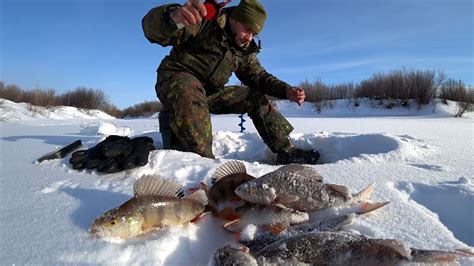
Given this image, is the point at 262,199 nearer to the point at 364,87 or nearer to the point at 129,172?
the point at 129,172

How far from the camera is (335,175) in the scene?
7.59 feet

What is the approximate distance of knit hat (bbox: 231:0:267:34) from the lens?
310 cm

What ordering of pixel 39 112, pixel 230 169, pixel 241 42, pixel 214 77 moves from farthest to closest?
pixel 39 112 < pixel 214 77 < pixel 241 42 < pixel 230 169

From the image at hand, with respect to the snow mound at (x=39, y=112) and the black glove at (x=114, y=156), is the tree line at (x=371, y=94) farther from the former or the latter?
the black glove at (x=114, y=156)

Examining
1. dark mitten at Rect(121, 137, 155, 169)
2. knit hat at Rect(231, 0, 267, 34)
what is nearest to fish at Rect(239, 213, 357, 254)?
dark mitten at Rect(121, 137, 155, 169)

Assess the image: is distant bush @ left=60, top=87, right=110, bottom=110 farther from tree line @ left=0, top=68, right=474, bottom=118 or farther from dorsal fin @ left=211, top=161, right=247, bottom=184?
dorsal fin @ left=211, top=161, right=247, bottom=184

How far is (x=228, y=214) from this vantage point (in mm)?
1562

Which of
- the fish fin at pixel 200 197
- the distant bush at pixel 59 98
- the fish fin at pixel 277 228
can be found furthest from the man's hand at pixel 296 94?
the distant bush at pixel 59 98

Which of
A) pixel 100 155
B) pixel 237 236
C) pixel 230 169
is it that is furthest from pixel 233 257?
pixel 100 155

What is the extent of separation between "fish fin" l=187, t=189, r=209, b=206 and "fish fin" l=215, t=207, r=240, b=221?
9 cm

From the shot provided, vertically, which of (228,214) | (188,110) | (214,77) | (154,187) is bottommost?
(228,214)

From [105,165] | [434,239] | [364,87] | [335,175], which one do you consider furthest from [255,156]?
[364,87]

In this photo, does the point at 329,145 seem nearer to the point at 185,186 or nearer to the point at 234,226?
the point at 185,186

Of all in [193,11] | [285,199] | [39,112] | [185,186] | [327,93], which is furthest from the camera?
[327,93]
